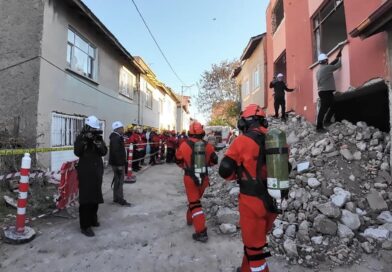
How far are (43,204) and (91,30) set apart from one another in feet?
24.8

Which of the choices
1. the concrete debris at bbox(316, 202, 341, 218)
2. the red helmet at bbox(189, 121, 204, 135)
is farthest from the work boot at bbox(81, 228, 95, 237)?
the concrete debris at bbox(316, 202, 341, 218)

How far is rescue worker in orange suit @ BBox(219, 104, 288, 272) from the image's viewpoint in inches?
137

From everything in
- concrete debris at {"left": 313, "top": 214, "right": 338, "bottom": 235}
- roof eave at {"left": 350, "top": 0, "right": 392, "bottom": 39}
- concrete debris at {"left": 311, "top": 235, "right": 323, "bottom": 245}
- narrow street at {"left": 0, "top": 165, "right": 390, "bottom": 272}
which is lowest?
narrow street at {"left": 0, "top": 165, "right": 390, "bottom": 272}

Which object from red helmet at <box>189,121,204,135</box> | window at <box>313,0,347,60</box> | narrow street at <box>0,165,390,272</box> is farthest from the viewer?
window at <box>313,0,347,60</box>

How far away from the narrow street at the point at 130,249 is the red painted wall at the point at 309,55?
3841mm

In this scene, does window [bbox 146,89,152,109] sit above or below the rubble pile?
above

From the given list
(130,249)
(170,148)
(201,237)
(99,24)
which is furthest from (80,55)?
(201,237)

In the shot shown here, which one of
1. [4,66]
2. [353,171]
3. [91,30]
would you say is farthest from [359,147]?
[91,30]

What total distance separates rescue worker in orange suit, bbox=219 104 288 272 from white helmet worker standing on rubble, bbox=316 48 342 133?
16.4 ft

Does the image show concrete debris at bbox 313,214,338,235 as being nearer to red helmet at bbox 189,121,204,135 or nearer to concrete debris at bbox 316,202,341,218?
concrete debris at bbox 316,202,341,218

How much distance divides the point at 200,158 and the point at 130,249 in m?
1.67

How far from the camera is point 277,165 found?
3344mm

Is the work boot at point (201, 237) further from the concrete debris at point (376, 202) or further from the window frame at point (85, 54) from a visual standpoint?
the window frame at point (85, 54)

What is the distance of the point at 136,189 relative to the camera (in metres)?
9.20
